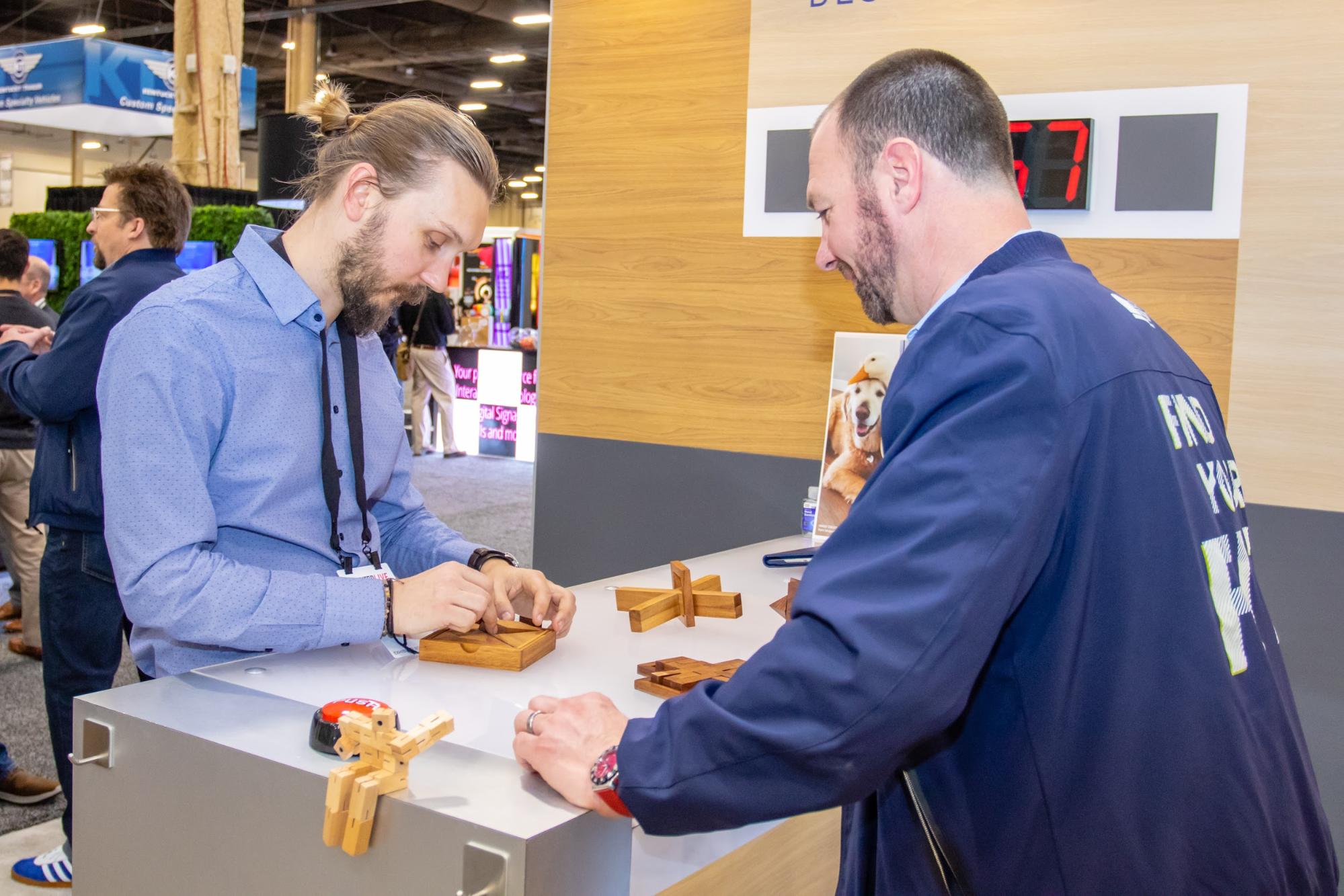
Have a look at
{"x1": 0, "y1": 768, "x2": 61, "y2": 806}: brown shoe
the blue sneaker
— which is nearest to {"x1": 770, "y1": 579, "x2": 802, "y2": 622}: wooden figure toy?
the blue sneaker

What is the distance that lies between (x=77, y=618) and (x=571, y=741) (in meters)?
1.90

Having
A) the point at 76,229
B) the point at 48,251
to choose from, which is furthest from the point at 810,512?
the point at 48,251

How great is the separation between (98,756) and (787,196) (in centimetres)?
212

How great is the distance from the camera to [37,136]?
18922mm

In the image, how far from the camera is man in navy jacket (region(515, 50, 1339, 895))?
883 millimetres

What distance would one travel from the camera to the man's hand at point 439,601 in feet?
4.61

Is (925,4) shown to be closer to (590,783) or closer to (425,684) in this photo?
(425,684)

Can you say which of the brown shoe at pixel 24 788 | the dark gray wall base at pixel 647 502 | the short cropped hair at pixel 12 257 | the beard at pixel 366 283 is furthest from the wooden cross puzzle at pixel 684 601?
the short cropped hair at pixel 12 257

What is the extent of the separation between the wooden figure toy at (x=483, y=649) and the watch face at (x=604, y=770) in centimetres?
43

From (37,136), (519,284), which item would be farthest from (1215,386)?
(37,136)

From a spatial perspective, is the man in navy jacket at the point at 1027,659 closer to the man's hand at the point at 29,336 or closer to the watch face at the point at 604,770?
the watch face at the point at 604,770

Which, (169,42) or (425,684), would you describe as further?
(169,42)

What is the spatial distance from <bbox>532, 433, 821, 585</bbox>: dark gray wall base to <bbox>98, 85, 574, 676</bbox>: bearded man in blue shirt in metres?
1.33

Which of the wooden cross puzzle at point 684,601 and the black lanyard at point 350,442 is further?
the wooden cross puzzle at point 684,601
